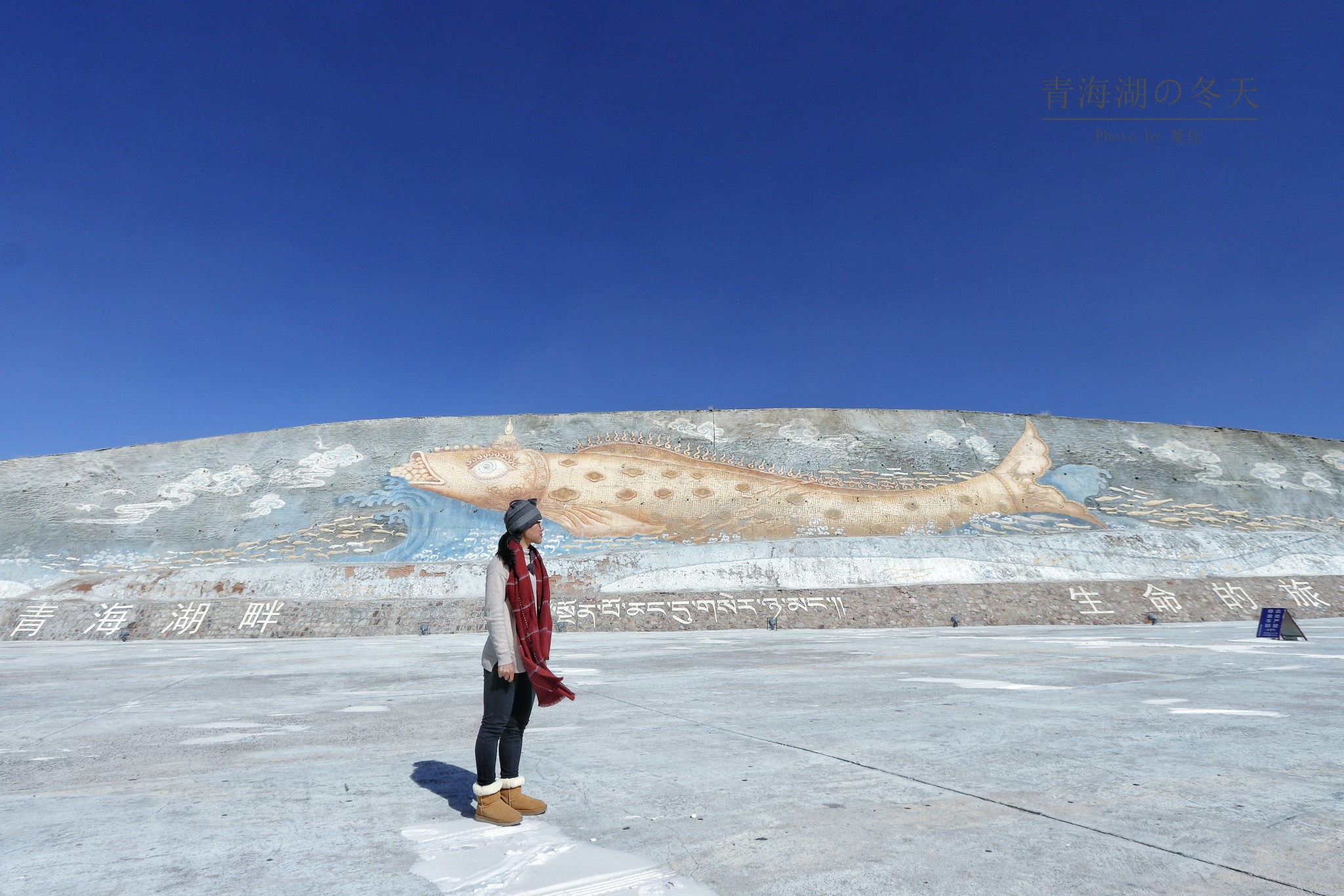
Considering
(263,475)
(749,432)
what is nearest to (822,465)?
(749,432)

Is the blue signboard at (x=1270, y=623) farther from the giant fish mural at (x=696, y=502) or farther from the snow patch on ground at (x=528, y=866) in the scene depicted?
the snow patch on ground at (x=528, y=866)

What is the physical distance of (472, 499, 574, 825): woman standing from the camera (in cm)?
246

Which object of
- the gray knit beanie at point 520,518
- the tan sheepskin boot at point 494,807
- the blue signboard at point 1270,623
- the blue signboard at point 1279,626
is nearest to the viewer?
the tan sheepskin boot at point 494,807

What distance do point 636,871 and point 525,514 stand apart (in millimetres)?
1256

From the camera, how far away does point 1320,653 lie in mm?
6977

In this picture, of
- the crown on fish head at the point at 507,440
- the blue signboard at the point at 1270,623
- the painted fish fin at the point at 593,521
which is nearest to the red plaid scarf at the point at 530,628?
the blue signboard at the point at 1270,623

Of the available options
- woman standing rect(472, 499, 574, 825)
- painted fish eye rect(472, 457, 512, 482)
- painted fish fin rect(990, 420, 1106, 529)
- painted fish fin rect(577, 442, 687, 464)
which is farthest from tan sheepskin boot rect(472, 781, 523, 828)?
painted fish fin rect(990, 420, 1106, 529)

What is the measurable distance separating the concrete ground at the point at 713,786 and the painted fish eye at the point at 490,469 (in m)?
11.5

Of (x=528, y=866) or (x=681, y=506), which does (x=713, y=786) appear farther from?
(x=681, y=506)

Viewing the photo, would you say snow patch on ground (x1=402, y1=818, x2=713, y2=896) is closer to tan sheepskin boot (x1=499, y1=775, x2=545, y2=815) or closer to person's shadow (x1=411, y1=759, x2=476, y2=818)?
tan sheepskin boot (x1=499, y1=775, x2=545, y2=815)

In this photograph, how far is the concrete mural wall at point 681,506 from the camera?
13.6 m

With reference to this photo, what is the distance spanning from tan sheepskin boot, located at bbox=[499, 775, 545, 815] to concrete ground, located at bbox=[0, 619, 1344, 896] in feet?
0.16

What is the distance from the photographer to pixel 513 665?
255 centimetres

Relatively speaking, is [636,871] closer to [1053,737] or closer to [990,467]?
[1053,737]
